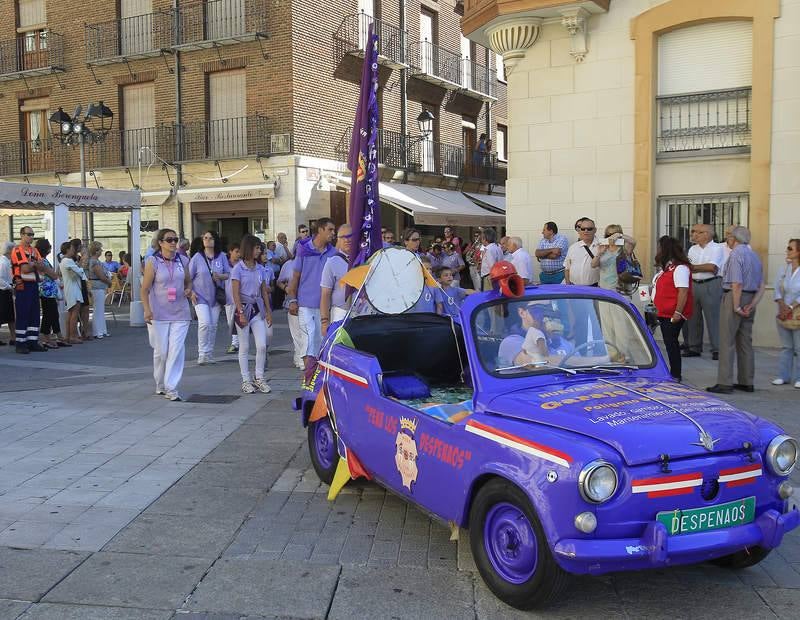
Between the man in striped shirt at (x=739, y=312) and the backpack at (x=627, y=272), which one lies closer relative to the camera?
the man in striped shirt at (x=739, y=312)

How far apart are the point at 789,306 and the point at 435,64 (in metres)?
21.2

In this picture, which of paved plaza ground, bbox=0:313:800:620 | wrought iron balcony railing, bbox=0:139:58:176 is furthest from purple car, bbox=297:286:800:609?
wrought iron balcony railing, bbox=0:139:58:176

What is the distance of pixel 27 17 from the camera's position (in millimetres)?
26141

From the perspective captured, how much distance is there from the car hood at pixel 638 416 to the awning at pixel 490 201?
23.7 m

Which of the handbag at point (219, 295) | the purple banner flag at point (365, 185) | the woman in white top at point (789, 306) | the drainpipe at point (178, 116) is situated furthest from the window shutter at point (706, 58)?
the drainpipe at point (178, 116)

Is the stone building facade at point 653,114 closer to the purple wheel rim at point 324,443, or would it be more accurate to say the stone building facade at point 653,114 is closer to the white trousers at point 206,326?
the white trousers at point 206,326

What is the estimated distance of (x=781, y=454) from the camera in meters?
3.60

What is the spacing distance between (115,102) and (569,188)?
1692cm

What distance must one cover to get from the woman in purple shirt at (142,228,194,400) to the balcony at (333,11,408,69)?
612 inches

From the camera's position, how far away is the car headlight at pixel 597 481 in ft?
10.4

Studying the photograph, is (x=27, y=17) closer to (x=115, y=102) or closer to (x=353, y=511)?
(x=115, y=102)

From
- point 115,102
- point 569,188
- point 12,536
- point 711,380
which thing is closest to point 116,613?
point 12,536

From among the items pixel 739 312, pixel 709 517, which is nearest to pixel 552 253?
pixel 739 312

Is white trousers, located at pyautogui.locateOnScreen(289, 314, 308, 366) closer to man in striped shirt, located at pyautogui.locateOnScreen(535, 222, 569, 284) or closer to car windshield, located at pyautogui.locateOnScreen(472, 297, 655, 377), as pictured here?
man in striped shirt, located at pyautogui.locateOnScreen(535, 222, 569, 284)
